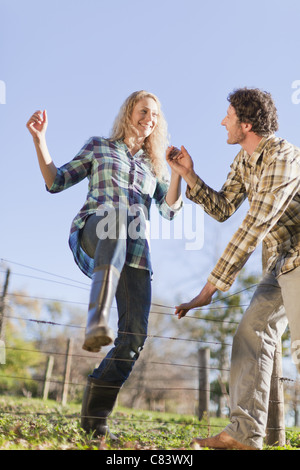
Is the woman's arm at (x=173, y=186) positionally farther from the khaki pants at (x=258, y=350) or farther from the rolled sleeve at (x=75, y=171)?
the khaki pants at (x=258, y=350)

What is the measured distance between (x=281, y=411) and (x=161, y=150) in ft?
Answer: 8.33

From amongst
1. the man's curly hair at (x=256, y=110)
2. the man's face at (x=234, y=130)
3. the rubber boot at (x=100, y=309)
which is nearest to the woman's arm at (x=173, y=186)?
the man's face at (x=234, y=130)

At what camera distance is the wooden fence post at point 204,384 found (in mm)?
6527

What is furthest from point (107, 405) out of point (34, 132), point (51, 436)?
point (34, 132)

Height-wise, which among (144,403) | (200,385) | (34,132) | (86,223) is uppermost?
(34,132)

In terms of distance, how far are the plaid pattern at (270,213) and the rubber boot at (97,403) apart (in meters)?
0.89

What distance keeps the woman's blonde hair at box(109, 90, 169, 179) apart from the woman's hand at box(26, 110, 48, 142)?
0.49m

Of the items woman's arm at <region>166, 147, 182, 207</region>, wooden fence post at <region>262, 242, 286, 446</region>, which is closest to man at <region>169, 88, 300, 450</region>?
woman's arm at <region>166, 147, 182, 207</region>

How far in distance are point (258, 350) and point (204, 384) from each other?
4279mm

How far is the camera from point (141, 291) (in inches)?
112

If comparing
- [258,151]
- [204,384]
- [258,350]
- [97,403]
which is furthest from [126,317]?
[204,384]

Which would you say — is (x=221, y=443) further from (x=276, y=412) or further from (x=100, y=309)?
(x=276, y=412)

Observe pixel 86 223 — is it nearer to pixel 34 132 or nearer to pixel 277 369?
pixel 34 132

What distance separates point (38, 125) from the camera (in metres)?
2.80
